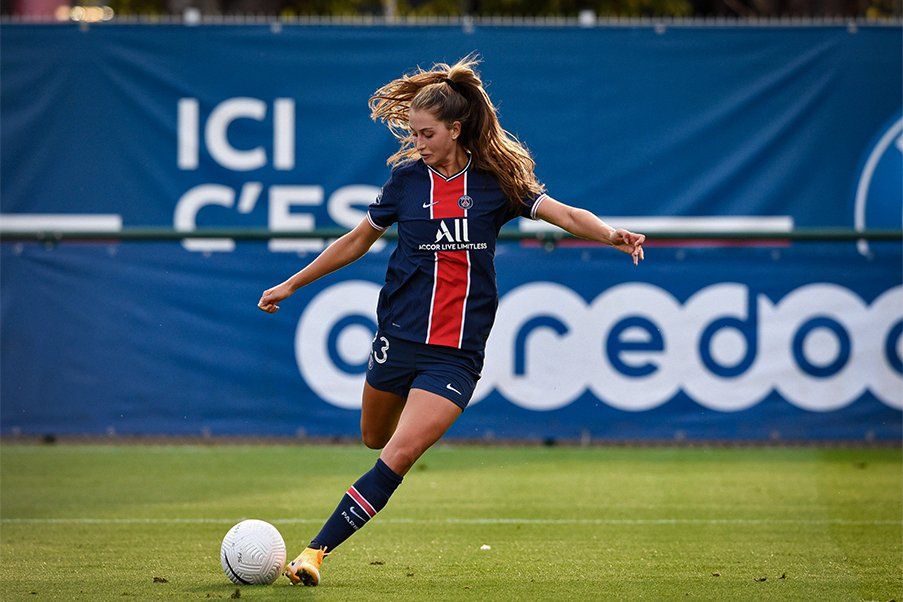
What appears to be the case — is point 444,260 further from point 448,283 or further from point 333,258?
point 333,258

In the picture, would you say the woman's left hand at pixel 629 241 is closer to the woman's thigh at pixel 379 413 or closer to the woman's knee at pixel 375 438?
the woman's thigh at pixel 379 413

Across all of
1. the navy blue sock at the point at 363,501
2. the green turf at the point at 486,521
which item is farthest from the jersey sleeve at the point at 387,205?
the green turf at the point at 486,521

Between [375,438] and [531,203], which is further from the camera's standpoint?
[375,438]

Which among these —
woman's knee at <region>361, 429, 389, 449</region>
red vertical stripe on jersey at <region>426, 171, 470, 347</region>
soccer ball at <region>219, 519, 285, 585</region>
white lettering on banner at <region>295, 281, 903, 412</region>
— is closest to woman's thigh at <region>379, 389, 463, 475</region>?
red vertical stripe on jersey at <region>426, 171, 470, 347</region>

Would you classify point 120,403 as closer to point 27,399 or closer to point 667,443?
point 27,399

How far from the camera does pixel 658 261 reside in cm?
1082

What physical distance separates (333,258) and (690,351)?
5341 mm

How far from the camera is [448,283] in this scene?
5891 millimetres

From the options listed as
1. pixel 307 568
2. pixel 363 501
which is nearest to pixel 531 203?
pixel 363 501

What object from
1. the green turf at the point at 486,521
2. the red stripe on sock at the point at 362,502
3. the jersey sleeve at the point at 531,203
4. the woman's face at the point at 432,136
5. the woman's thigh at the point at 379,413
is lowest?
the green turf at the point at 486,521

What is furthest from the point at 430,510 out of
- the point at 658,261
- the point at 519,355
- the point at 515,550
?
the point at 658,261

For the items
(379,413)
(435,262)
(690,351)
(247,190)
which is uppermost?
(247,190)

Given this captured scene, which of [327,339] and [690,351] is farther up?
[327,339]

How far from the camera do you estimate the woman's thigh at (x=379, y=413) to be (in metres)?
6.04
